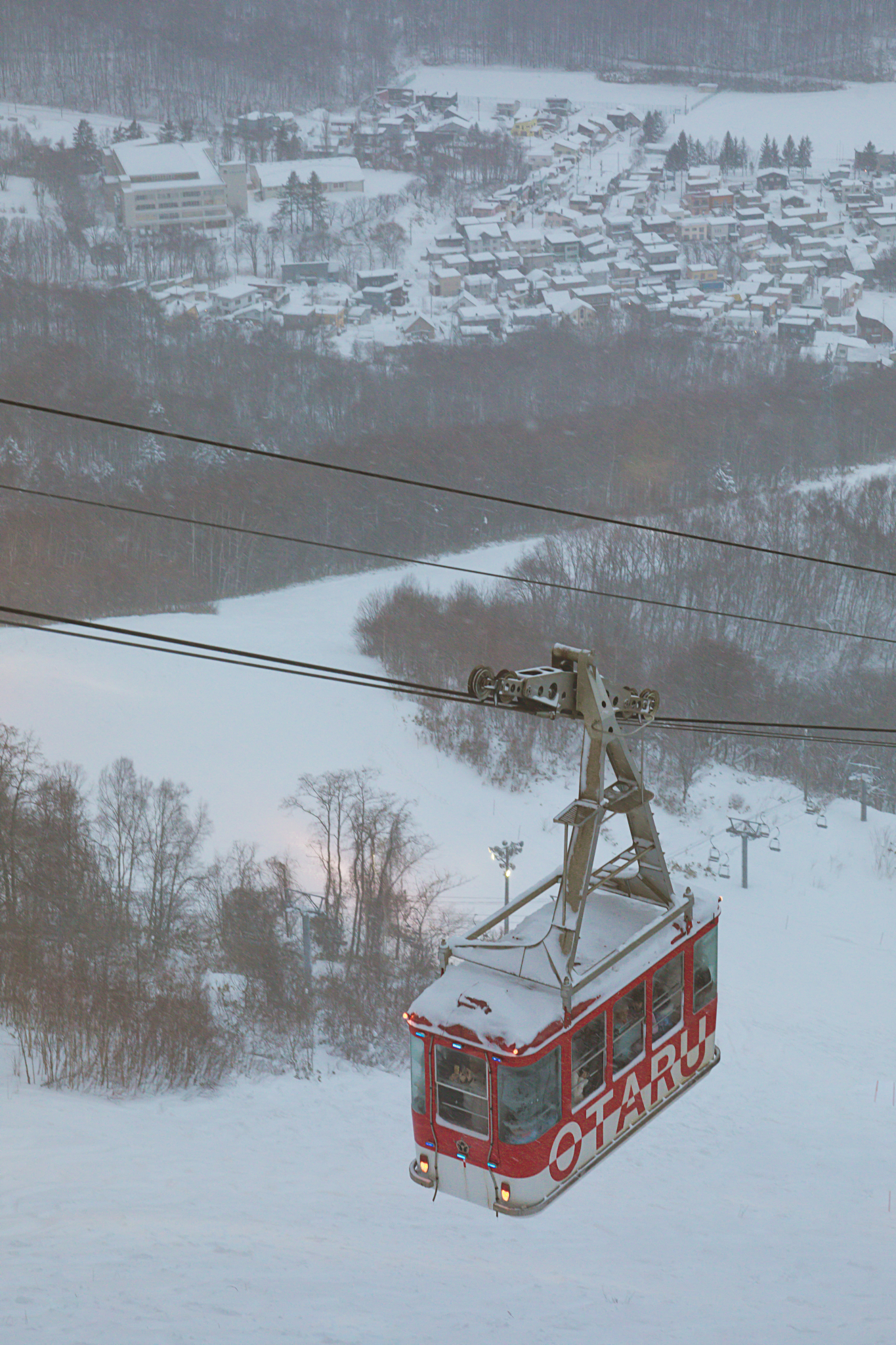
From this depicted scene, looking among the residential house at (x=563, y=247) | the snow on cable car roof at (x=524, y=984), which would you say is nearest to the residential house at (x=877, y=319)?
the residential house at (x=563, y=247)

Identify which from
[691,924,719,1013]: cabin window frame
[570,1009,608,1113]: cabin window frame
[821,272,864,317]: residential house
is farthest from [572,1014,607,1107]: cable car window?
[821,272,864,317]: residential house

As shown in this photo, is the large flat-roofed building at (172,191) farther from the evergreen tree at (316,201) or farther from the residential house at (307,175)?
the evergreen tree at (316,201)

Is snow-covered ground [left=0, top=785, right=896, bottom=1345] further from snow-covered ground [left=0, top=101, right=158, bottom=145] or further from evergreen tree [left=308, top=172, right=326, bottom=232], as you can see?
snow-covered ground [left=0, top=101, right=158, bottom=145]

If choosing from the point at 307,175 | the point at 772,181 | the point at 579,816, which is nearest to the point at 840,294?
the point at 772,181

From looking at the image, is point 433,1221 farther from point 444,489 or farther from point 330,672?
point 444,489

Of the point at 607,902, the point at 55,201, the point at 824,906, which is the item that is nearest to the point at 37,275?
the point at 55,201

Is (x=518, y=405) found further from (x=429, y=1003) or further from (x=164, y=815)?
(x=429, y=1003)
